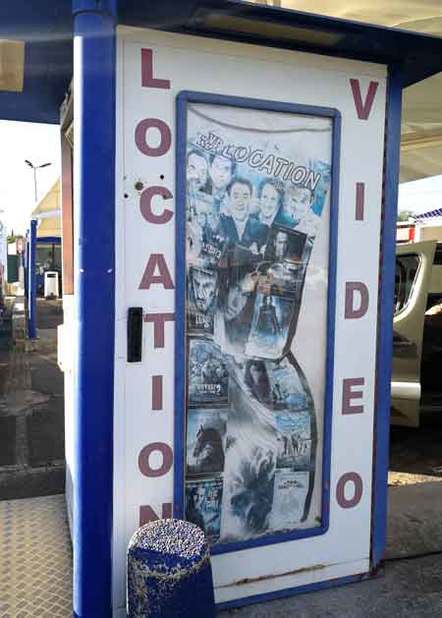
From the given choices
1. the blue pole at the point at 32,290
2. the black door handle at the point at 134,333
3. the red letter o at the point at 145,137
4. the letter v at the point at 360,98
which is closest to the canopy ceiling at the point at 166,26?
the letter v at the point at 360,98

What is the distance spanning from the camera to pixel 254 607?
9.04 feet

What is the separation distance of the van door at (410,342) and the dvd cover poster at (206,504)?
112 inches

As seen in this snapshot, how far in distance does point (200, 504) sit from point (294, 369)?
738 mm

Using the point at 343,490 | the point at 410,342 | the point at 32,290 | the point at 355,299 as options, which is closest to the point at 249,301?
the point at 355,299

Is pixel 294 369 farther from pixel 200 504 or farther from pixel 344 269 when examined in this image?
pixel 200 504

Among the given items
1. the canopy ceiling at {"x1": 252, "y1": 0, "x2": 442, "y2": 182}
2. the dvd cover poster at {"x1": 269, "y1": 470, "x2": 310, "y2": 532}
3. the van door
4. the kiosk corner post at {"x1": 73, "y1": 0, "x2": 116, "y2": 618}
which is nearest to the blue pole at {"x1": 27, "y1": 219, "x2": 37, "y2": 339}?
the canopy ceiling at {"x1": 252, "y1": 0, "x2": 442, "y2": 182}

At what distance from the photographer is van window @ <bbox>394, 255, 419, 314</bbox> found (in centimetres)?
540

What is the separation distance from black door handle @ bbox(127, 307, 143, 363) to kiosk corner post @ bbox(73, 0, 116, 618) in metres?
0.18

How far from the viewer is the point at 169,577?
214 centimetres

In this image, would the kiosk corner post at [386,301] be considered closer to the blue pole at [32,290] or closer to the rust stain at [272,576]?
the rust stain at [272,576]

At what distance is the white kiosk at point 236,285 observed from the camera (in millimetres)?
2232

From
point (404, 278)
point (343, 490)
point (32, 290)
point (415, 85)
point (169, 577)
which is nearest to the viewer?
point (169, 577)

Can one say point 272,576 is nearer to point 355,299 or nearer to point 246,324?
point 246,324

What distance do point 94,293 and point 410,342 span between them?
3732 millimetres
